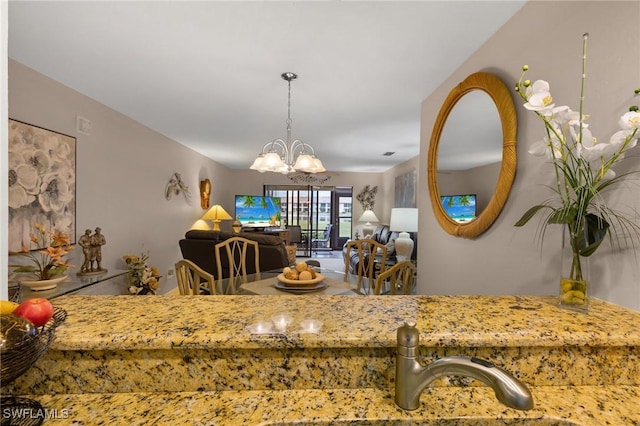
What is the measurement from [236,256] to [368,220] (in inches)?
180

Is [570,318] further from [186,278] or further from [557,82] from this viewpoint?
[186,278]

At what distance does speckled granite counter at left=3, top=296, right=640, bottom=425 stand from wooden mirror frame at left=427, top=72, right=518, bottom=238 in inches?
34.2

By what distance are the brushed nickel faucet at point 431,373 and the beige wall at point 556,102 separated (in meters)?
0.74

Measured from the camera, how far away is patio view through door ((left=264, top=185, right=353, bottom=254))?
315 inches

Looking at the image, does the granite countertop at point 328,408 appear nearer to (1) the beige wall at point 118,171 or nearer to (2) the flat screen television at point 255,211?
(1) the beige wall at point 118,171

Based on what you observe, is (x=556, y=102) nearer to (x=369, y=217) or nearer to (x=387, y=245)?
(x=387, y=245)

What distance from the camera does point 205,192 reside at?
564 cm

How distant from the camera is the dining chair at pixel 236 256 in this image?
2.68 m

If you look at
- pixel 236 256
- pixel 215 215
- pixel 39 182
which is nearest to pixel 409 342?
pixel 39 182

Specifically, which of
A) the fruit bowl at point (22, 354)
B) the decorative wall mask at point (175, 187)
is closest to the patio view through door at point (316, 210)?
the decorative wall mask at point (175, 187)

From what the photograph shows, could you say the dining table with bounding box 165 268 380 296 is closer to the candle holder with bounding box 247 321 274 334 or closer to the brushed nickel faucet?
the candle holder with bounding box 247 321 274 334

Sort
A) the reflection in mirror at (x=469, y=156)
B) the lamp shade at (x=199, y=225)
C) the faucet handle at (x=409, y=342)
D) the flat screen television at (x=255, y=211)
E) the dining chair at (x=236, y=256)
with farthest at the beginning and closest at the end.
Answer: the flat screen television at (x=255, y=211) < the lamp shade at (x=199, y=225) < the dining chair at (x=236, y=256) < the reflection in mirror at (x=469, y=156) < the faucet handle at (x=409, y=342)

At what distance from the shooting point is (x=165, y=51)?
189cm

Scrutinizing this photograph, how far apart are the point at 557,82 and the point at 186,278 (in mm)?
2329
